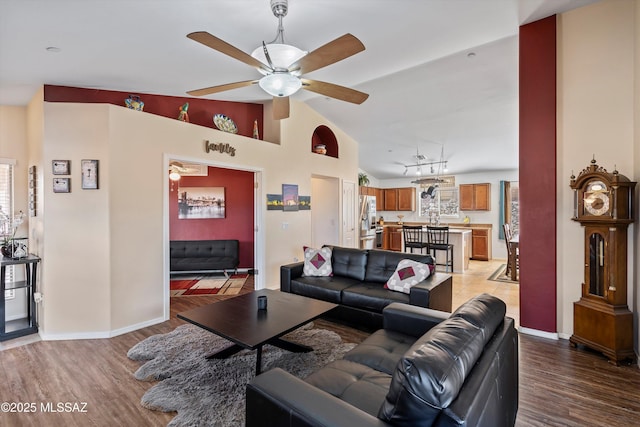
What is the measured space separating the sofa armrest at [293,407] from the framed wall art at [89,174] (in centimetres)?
302

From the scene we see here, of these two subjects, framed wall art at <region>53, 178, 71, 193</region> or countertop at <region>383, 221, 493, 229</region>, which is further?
countertop at <region>383, 221, 493, 229</region>

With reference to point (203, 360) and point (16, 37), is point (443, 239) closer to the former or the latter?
point (203, 360)

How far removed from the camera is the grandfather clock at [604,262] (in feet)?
8.60

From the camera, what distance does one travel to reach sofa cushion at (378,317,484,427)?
104cm

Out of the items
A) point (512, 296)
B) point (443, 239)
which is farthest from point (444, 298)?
point (443, 239)

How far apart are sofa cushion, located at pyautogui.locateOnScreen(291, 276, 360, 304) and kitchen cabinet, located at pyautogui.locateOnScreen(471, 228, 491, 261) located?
5512mm

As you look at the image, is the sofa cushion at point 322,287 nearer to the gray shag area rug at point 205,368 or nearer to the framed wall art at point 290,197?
the gray shag area rug at point 205,368

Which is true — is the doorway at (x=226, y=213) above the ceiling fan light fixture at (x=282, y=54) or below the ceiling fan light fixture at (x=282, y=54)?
below

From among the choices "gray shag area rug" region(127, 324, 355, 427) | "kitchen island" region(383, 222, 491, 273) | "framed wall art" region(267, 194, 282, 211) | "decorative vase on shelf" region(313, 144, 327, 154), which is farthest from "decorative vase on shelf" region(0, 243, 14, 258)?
"kitchen island" region(383, 222, 491, 273)

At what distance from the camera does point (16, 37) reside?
2469mm

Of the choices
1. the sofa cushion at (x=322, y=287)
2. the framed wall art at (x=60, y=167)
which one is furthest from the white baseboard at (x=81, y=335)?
the sofa cushion at (x=322, y=287)

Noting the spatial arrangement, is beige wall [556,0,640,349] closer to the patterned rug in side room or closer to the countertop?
the patterned rug in side room

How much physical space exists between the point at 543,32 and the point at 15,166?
6.26 meters

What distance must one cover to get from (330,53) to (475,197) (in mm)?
7408
